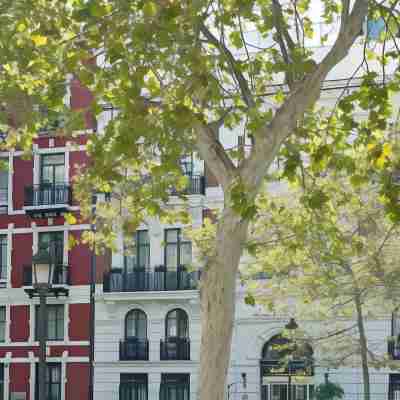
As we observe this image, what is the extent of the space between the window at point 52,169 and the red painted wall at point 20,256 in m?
2.27

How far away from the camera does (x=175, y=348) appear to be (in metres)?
43.9

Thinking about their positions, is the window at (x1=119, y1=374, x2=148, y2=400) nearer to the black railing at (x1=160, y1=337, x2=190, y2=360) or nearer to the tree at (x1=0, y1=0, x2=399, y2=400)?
the black railing at (x1=160, y1=337, x2=190, y2=360)

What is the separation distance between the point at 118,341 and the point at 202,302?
31.2 metres

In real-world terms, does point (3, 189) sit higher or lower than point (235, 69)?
higher

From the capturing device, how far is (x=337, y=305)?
32.7 m

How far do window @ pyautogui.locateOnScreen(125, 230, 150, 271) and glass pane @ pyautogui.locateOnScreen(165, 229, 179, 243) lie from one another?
0.75 metres

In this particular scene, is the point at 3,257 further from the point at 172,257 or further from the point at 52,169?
the point at 172,257

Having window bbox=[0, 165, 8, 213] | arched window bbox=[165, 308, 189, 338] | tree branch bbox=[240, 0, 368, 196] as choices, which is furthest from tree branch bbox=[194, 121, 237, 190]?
window bbox=[0, 165, 8, 213]

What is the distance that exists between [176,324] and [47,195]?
23.1 feet

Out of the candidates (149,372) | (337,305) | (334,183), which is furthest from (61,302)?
(334,183)

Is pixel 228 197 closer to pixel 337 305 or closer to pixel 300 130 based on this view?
pixel 300 130

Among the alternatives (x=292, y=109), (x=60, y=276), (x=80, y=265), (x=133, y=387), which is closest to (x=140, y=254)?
(x=80, y=265)

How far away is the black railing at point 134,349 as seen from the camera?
44375 millimetres

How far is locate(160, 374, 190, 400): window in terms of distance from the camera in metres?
43.7
